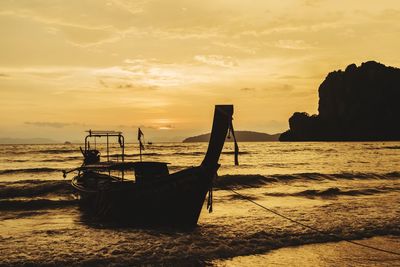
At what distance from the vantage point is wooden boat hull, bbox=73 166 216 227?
47.3ft

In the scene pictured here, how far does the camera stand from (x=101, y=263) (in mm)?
A: 11117

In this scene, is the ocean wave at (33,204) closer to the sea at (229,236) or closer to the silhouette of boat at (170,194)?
the sea at (229,236)

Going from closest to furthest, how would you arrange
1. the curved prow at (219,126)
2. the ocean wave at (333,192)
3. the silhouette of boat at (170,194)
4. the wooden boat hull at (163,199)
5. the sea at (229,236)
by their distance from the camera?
the sea at (229,236), the curved prow at (219,126), the silhouette of boat at (170,194), the wooden boat hull at (163,199), the ocean wave at (333,192)

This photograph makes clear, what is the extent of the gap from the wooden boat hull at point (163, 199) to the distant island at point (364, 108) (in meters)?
187

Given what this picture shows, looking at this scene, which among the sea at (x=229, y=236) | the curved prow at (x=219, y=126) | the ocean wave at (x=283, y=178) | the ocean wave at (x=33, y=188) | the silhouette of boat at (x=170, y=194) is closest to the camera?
the sea at (x=229, y=236)

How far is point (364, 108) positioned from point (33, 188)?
619 feet

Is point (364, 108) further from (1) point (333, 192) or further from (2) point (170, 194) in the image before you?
(2) point (170, 194)

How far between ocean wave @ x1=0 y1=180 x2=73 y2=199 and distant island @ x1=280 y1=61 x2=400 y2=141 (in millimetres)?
175882

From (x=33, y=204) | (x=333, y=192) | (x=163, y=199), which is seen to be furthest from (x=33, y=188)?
(x=333, y=192)

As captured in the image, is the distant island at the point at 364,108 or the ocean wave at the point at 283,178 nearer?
the ocean wave at the point at 283,178

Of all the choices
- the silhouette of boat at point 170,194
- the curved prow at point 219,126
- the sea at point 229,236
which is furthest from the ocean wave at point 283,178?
the curved prow at point 219,126

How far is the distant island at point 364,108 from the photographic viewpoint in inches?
7343

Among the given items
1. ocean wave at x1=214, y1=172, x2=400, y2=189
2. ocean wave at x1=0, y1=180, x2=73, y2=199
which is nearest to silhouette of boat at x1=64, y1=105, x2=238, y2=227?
ocean wave at x1=0, y1=180, x2=73, y2=199

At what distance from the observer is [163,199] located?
49.1 feet
